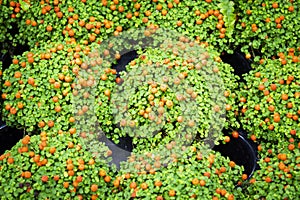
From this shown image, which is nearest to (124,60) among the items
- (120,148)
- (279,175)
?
(120,148)

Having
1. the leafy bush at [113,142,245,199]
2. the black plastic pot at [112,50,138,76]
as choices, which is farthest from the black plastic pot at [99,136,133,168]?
the black plastic pot at [112,50,138,76]

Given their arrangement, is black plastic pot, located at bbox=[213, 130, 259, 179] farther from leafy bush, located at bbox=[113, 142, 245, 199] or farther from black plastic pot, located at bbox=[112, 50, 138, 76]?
black plastic pot, located at bbox=[112, 50, 138, 76]

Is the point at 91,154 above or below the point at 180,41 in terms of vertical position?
below

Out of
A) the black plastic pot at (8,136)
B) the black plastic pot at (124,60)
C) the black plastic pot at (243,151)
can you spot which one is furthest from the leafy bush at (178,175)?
the black plastic pot at (8,136)

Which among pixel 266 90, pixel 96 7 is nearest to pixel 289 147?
pixel 266 90

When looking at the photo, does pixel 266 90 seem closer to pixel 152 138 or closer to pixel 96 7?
pixel 152 138

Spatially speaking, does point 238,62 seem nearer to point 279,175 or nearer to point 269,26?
point 269,26

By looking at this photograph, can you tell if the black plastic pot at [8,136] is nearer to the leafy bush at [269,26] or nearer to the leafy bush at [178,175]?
the leafy bush at [178,175]

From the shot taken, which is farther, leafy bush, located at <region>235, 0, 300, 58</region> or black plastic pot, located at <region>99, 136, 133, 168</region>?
leafy bush, located at <region>235, 0, 300, 58</region>
